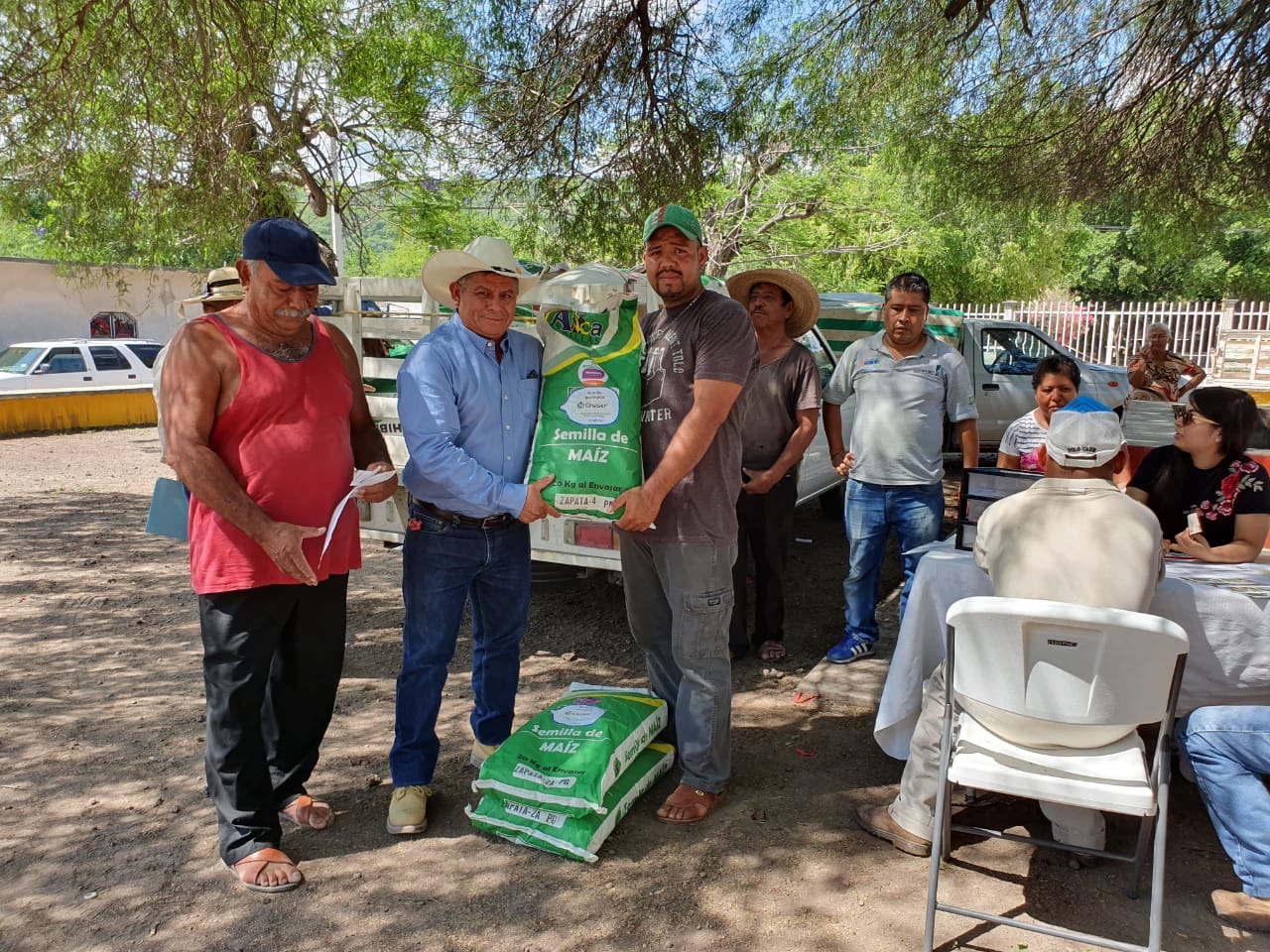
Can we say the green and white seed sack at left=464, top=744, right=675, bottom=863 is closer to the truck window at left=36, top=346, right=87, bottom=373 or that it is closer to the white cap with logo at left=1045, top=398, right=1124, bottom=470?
the white cap with logo at left=1045, top=398, right=1124, bottom=470

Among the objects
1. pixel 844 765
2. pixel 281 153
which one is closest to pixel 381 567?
pixel 844 765

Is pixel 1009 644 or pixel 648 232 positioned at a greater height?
pixel 648 232

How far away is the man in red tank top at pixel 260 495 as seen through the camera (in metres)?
2.82

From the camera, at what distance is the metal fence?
22.1 m

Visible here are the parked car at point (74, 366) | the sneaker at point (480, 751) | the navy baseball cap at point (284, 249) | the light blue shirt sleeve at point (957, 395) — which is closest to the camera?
the navy baseball cap at point (284, 249)

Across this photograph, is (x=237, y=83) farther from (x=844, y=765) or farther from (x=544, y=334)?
(x=844, y=765)

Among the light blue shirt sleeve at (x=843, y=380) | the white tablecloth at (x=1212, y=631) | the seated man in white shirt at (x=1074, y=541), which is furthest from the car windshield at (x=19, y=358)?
the seated man in white shirt at (x=1074, y=541)

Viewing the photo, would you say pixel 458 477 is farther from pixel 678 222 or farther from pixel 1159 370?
pixel 1159 370

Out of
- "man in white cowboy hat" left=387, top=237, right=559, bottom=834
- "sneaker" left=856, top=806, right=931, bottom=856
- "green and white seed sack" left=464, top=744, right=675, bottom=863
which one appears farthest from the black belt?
"sneaker" left=856, top=806, right=931, bottom=856

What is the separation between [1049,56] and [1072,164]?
95 cm

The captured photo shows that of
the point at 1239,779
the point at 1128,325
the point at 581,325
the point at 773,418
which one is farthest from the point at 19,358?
the point at 1128,325

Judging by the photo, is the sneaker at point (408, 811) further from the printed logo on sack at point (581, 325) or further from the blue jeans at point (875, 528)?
the blue jeans at point (875, 528)

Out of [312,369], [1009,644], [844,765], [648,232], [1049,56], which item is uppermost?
[1049,56]

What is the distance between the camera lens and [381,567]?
23.3 feet
